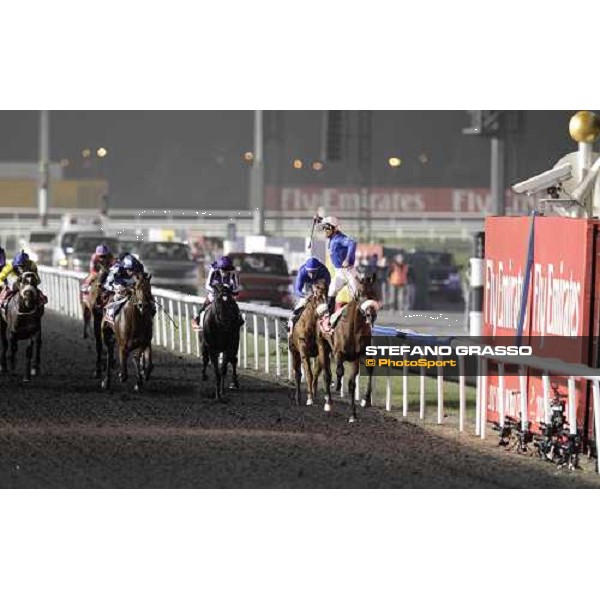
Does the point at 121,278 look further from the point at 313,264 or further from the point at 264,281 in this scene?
the point at 264,281

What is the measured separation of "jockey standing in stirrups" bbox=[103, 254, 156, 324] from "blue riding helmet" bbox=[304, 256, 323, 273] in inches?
126

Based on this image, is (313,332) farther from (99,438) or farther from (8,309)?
(8,309)

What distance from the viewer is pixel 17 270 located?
77.8 ft

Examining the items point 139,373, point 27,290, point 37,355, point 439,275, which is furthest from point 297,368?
point 439,275

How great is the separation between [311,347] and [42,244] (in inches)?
1605

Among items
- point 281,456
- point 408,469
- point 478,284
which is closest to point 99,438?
point 281,456

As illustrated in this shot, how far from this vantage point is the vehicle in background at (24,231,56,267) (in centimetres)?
5909

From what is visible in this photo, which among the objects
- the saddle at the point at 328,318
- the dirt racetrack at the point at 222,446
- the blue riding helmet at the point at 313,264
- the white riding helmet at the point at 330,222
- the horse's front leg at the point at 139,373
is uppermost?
the white riding helmet at the point at 330,222

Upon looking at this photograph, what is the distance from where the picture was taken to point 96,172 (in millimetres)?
82188

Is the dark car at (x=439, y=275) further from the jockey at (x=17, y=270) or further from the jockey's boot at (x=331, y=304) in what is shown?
the jockey's boot at (x=331, y=304)

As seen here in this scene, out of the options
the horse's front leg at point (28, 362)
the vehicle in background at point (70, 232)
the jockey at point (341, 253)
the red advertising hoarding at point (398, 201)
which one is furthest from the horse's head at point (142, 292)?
the red advertising hoarding at point (398, 201)

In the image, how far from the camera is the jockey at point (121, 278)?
22.3 metres

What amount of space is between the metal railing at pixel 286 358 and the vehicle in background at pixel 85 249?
5.88m

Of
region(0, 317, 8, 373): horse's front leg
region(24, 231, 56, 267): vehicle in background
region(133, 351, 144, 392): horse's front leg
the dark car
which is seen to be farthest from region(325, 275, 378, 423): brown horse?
region(24, 231, 56, 267): vehicle in background
